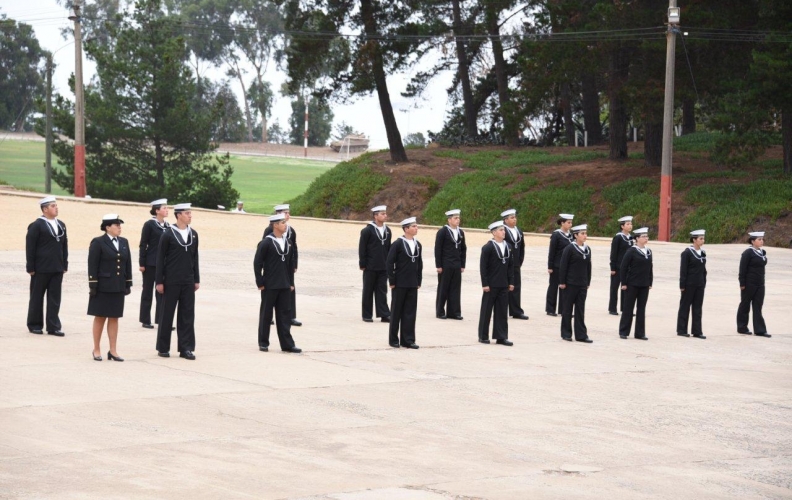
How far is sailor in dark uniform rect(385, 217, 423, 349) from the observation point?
16.4m

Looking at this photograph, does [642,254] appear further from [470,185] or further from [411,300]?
[470,185]

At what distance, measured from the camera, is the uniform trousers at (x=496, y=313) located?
1706cm

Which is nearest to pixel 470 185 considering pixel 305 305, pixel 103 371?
pixel 305 305

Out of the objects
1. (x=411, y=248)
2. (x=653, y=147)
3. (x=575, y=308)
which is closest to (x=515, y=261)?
(x=575, y=308)

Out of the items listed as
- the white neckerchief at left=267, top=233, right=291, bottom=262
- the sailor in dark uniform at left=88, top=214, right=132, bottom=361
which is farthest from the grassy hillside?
the sailor in dark uniform at left=88, top=214, right=132, bottom=361

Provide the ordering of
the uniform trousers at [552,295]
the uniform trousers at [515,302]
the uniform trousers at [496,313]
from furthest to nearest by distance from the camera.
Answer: the uniform trousers at [552,295], the uniform trousers at [515,302], the uniform trousers at [496,313]

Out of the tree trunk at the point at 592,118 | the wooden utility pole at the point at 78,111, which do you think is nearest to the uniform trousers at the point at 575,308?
the wooden utility pole at the point at 78,111

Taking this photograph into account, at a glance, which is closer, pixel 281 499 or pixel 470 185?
pixel 281 499

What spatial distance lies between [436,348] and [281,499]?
8.13 metres

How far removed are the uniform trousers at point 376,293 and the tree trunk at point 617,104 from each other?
2272 centimetres

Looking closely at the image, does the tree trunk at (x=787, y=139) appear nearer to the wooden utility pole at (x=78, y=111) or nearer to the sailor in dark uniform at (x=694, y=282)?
the sailor in dark uniform at (x=694, y=282)

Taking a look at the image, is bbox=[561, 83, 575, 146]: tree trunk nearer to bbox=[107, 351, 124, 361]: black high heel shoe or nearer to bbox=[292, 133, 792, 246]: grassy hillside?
bbox=[292, 133, 792, 246]: grassy hillside

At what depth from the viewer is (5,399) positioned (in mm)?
11648

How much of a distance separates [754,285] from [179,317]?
9846 mm
